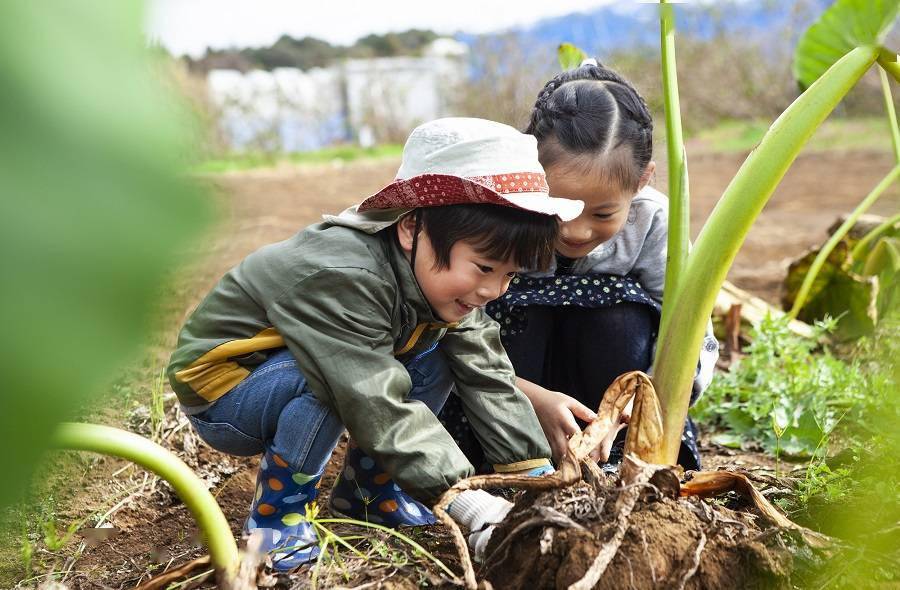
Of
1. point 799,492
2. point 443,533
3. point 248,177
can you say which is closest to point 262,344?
point 443,533

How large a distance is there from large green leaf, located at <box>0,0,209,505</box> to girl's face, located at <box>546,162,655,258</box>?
147 cm

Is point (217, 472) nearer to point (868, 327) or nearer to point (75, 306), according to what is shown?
point (75, 306)

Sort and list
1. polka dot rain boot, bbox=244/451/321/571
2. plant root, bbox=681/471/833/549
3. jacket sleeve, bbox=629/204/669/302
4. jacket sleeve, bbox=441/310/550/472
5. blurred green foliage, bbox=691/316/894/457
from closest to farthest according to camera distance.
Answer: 1. plant root, bbox=681/471/833/549
2. polka dot rain boot, bbox=244/451/321/571
3. jacket sleeve, bbox=441/310/550/472
4. jacket sleeve, bbox=629/204/669/302
5. blurred green foliage, bbox=691/316/894/457

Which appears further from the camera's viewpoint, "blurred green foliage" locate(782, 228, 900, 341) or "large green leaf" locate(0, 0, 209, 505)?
"blurred green foliage" locate(782, 228, 900, 341)

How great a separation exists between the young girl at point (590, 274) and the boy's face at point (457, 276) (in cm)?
31

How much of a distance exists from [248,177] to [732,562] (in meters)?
8.05

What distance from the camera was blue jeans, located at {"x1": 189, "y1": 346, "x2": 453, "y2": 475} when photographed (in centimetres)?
148

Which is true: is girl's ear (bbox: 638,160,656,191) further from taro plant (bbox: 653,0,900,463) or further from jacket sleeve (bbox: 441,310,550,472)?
jacket sleeve (bbox: 441,310,550,472)

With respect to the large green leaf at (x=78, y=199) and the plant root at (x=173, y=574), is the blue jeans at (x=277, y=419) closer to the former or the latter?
the plant root at (x=173, y=574)

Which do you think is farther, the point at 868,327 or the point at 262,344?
the point at 868,327

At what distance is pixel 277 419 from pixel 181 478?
1.50 ft

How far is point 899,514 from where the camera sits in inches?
47.6

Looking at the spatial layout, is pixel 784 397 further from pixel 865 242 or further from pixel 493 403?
pixel 865 242

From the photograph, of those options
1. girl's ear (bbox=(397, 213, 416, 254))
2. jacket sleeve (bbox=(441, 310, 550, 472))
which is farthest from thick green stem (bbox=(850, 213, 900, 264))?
girl's ear (bbox=(397, 213, 416, 254))
